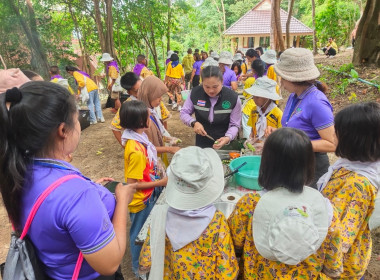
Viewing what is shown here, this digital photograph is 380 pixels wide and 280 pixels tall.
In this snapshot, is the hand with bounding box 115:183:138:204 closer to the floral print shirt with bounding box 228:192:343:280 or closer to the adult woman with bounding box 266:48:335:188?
the floral print shirt with bounding box 228:192:343:280

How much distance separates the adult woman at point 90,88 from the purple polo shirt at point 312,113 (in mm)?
6547

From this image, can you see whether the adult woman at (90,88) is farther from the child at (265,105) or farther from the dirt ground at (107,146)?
the child at (265,105)

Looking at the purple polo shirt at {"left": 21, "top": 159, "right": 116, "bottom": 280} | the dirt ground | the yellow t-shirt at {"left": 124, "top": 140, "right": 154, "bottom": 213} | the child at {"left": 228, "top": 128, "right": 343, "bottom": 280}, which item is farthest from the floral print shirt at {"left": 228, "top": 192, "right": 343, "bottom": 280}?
the dirt ground

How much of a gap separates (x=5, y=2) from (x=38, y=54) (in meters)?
1.91

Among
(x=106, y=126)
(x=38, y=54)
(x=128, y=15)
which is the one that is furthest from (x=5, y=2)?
(x=106, y=126)

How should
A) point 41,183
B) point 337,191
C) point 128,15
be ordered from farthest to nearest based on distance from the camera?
point 128,15 → point 337,191 → point 41,183

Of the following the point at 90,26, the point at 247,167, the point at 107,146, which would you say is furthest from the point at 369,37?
the point at 90,26

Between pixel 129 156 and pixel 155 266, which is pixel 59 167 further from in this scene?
pixel 129 156

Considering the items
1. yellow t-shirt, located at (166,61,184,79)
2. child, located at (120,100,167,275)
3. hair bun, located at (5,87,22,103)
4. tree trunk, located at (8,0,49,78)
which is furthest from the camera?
tree trunk, located at (8,0,49,78)

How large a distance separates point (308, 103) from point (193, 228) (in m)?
1.43

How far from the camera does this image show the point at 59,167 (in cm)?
105

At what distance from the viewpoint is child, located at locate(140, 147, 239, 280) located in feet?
4.45

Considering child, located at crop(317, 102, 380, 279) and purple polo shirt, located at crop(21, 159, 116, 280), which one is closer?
purple polo shirt, located at crop(21, 159, 116, 280)

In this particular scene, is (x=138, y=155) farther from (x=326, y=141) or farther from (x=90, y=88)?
(x=90, y=88)
